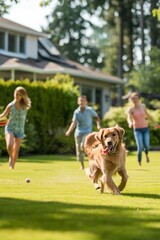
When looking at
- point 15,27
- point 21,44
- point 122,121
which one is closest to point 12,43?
point 21,44

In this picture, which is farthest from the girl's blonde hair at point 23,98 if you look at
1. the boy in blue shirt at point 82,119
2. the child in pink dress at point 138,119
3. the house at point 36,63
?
the house at point 36,63

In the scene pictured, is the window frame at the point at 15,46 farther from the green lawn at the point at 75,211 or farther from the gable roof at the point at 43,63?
the green lawn at the point at 75,211

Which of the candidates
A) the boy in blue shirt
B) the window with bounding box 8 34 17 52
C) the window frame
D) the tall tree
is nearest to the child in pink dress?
the boy in blue shirt

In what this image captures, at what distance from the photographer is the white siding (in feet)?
124

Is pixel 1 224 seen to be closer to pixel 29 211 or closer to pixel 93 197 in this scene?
pixel 29 211

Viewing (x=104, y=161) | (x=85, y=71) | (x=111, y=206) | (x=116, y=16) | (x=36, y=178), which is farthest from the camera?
(x=116, y=16)

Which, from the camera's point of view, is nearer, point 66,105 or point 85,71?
point 66,105

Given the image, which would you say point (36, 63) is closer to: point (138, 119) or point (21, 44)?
point (21, 44)

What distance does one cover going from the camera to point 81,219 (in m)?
6.79

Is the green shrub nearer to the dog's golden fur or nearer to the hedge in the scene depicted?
the hedge

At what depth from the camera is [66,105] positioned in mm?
27047

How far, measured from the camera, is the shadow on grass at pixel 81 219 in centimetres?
598

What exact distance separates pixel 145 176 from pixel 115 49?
160ft

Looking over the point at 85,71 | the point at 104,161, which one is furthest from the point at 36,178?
the point at 85,71
